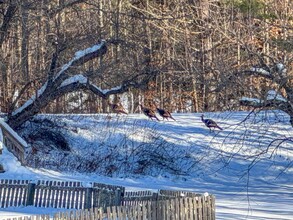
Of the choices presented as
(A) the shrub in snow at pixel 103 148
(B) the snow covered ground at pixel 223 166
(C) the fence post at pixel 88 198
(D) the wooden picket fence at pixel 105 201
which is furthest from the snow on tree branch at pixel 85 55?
(C) the fence post at pixel 88 198

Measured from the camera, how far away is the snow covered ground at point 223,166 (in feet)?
74.9

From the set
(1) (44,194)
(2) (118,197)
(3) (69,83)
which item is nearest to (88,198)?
(1) (44,194)

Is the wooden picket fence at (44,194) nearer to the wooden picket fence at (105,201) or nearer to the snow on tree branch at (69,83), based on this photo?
the wooden picket fence at (105,201)

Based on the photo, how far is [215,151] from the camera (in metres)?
32.8

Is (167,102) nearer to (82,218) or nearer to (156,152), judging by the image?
(156,152)

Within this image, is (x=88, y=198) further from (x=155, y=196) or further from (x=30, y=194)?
(x=155, y=196)

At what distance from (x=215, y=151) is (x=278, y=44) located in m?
14.9

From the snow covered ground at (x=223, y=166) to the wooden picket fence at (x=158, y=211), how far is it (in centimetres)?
389

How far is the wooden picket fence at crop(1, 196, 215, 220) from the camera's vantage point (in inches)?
520

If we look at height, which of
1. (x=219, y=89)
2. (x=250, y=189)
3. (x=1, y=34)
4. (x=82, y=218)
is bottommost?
(x=250, y=189)

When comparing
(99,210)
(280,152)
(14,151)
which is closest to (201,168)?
(280,152)

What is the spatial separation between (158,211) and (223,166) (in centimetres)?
1557

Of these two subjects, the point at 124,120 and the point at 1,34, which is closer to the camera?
the point at 1,34

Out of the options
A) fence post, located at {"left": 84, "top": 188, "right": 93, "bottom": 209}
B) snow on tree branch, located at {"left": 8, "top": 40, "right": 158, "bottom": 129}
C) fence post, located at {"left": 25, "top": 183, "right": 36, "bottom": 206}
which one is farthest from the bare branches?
fence post, located at {"left": 84, "top": 188, "right": 93, "bottom": 209}
